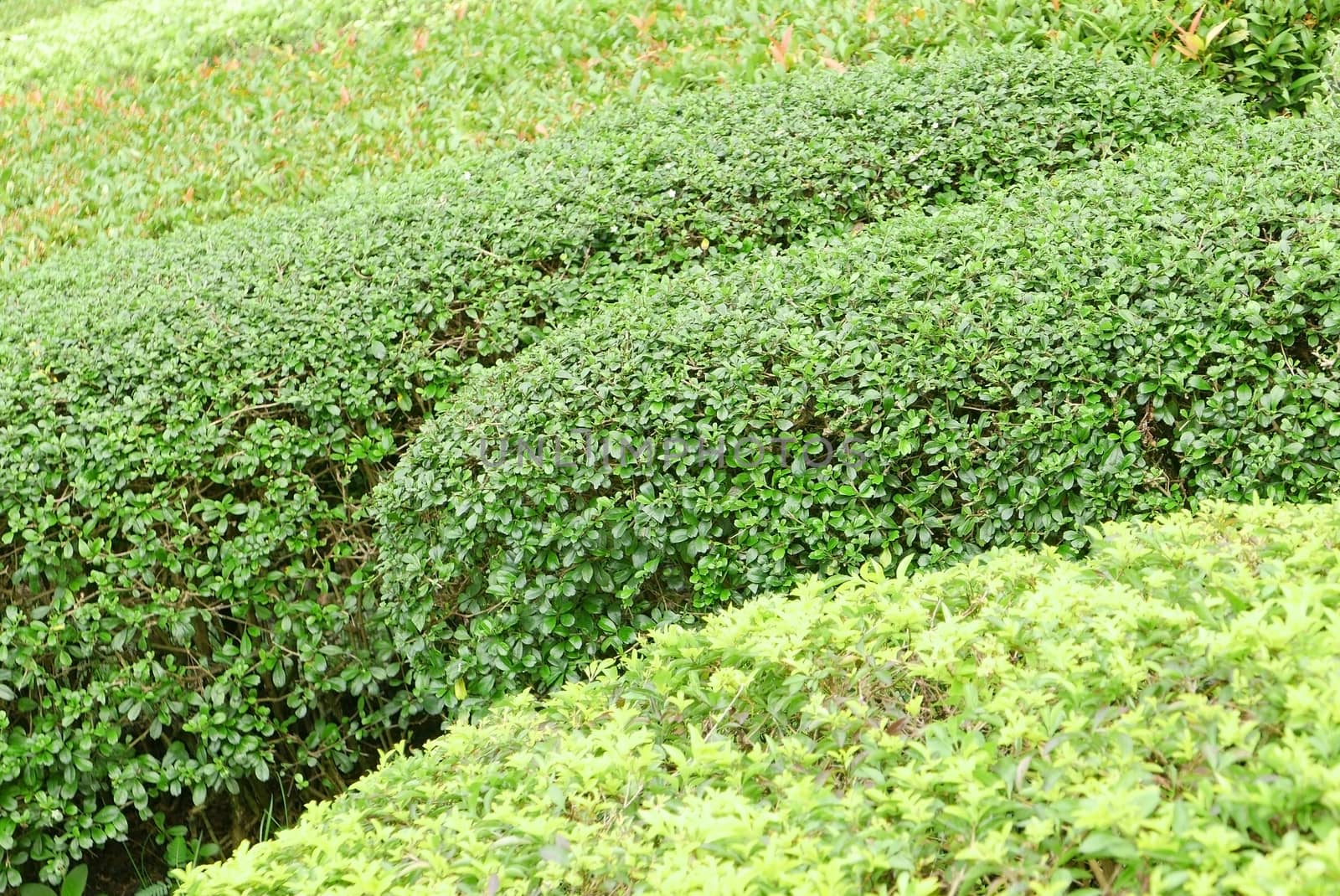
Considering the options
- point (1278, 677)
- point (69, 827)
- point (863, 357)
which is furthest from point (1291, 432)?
point (69, 827)

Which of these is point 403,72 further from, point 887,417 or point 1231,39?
point 887,417

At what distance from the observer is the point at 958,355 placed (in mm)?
3439

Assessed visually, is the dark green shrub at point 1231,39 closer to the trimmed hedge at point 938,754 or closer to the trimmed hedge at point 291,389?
the trimmed hedge at point 291,389

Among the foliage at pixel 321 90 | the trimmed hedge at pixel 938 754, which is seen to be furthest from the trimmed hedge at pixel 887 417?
the foliage at pixel 321 90

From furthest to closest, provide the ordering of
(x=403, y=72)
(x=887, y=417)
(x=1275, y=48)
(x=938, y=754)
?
(x=403, y=72) → (x=1275, y=48) → (x=887, y=417) → (x=938, y=754)

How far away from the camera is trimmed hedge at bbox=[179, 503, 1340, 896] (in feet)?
5.20

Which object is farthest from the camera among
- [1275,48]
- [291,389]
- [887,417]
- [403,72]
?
[403,72]

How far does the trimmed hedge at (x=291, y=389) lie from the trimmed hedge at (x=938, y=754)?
1.72m

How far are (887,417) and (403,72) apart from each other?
665cm

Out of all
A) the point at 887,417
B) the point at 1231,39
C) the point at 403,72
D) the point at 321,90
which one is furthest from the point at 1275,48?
the point at 321,90

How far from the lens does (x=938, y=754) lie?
1.92 metres

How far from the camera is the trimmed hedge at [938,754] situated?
1.59 metres

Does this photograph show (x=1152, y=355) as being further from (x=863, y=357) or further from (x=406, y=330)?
(x=406, y=330)

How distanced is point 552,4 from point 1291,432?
281 inches
